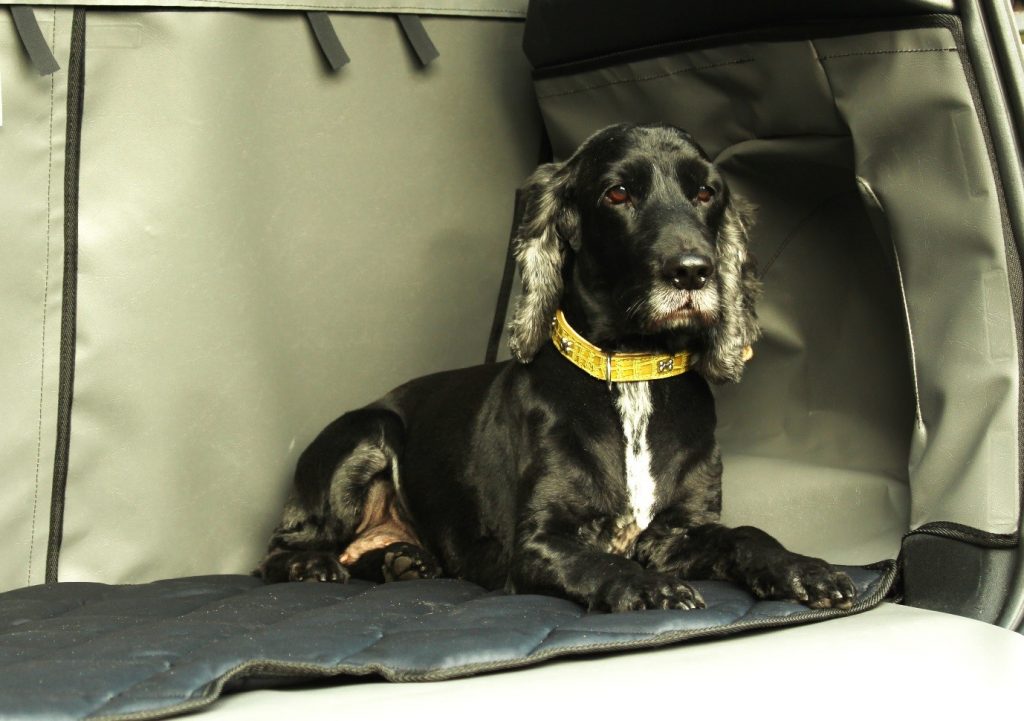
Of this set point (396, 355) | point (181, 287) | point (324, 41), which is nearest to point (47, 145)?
point (181, 287)

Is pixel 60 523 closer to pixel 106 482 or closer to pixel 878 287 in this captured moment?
pixel 106 482

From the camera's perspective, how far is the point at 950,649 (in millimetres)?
2129

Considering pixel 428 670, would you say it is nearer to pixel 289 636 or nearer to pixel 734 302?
pixel 289 636

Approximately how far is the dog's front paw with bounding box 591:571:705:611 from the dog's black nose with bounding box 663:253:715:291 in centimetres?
64

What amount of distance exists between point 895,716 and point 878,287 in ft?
4.56

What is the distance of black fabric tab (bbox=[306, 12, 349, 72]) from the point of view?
11.1 feet

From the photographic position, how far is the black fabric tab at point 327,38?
11.1ft

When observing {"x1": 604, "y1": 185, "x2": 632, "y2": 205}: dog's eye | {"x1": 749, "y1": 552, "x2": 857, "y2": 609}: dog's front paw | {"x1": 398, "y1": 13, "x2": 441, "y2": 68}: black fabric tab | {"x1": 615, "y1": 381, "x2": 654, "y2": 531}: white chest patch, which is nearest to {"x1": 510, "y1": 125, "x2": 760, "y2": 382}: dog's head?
{"x1": 604, "y1": 185, "x2": 632, "y2": 205}: dog's eye

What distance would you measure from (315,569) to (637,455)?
34.6 inches

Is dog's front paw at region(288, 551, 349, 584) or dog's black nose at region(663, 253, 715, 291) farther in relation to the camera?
dog's front paw at region(288, 551, 349, 584)

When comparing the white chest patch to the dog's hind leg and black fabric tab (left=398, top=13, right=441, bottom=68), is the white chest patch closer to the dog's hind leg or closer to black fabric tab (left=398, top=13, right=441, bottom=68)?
the dog's hind leg

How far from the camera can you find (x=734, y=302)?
2953 mm

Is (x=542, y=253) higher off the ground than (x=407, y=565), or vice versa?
(x=542, y=253)

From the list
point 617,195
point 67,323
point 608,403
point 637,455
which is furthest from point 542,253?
point 67,323
